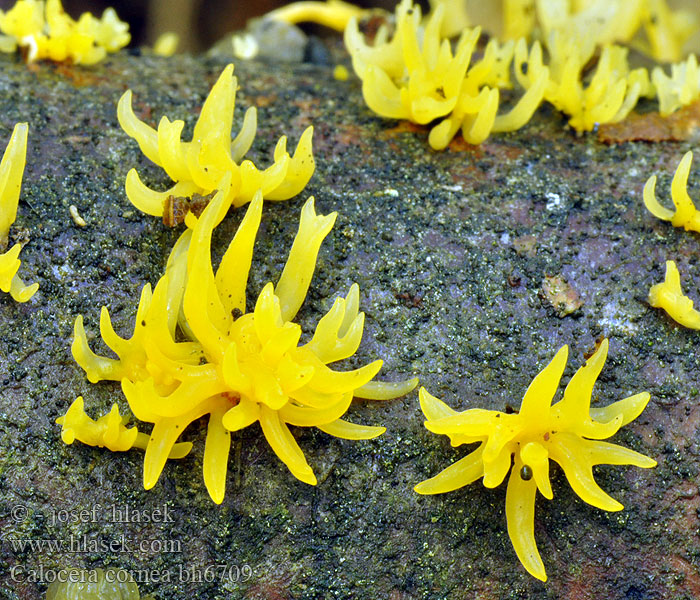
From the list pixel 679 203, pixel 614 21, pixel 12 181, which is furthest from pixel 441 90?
pixel 614 21

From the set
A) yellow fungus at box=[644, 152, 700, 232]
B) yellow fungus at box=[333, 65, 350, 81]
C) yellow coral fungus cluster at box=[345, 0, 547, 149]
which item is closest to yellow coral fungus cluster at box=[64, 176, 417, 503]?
yellow coral fungus cluster at box=[345, 0, 547, 149]

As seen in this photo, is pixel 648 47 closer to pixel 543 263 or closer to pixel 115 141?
pixel 543 263

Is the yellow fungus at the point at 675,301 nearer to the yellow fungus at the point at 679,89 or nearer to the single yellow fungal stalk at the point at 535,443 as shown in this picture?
the single yellow fungal stalk at the point at 535,443

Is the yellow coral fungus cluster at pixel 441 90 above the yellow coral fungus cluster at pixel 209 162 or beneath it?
above

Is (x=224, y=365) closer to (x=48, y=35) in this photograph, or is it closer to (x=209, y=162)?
(x=209, y=162)

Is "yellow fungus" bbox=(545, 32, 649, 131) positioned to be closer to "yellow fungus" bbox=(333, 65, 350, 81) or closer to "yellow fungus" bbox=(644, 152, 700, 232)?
"yellow fungus" bbox=(644, 152, 700, 232)

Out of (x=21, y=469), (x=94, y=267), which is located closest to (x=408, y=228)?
(x=94, y=267)

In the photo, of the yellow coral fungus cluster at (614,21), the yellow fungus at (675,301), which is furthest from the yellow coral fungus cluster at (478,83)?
the yellow coral fungus cluster at (614,21)
